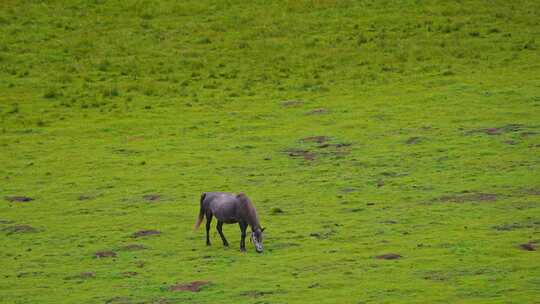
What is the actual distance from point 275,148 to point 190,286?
638 inches

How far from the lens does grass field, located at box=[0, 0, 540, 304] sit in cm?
2233

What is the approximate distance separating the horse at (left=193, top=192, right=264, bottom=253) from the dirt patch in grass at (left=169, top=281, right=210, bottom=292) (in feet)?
9.04

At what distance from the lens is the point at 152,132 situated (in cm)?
4053

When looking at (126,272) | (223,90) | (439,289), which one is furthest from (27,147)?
(439,289)

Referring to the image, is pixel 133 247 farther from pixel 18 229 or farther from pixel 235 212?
pixel 18 229

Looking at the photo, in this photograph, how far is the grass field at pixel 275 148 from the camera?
73.3ft

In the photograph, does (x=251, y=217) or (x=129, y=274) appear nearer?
(x=129, y=274)

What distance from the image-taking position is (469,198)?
2889 centimetres

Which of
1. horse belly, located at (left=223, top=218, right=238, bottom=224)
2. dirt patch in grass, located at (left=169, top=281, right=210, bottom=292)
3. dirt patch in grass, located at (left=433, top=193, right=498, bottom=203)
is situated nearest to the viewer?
dirt patch in grass, located at (left=169, top=281, right=210, bottom=292)

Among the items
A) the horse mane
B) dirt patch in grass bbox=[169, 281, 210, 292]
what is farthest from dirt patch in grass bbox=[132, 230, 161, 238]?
dirt patch in grass bbox=[169, 281, 210, 292]

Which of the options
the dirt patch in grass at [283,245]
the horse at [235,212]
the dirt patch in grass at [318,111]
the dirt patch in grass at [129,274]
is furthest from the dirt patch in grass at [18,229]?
the dirt patch in grass at [318,111]

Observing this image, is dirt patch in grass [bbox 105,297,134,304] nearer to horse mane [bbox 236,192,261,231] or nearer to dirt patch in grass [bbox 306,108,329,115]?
horse mane [bbox 236,192,261,231]

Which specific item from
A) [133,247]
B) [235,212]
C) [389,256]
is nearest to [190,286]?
[235,212]

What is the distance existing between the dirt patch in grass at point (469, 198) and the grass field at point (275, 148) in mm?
143
